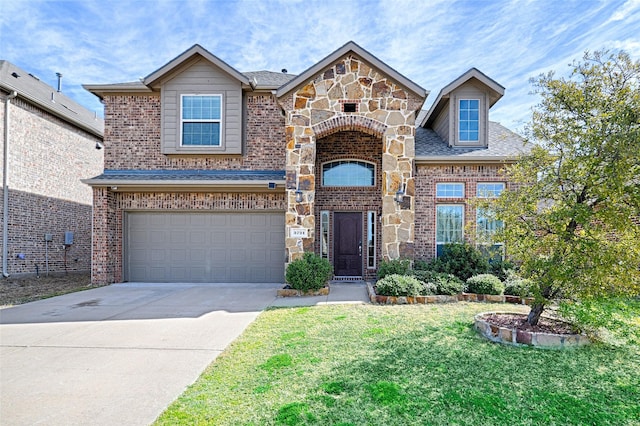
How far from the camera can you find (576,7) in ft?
26.2

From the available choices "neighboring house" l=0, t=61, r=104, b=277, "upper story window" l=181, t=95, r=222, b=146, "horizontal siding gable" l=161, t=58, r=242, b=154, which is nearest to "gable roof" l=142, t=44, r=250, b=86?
"horizontal siding gable" l=161, t=58, r=242, b=154

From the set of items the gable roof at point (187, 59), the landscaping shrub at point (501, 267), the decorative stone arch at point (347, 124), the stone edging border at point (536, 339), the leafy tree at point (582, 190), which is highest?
the gable roof at point (187, 59)

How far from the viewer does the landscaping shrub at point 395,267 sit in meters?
8.84

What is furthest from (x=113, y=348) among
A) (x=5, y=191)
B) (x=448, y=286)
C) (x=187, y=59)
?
(x=5, y=191)

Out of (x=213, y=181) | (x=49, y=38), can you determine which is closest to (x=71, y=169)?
(x=49, y=38)

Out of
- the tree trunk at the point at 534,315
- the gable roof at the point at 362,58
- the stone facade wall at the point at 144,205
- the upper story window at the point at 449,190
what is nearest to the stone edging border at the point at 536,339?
the tree trunk at the point at 534,315

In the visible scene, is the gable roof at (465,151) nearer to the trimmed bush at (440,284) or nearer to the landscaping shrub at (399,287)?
the trimmed bush at (440,284)

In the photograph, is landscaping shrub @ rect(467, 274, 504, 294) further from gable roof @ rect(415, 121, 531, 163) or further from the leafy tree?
gable roof @ rect(415, 121, 531, 163)

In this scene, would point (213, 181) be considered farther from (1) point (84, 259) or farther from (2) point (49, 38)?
(1) point (84, 259)

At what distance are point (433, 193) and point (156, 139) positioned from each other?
8843 mm

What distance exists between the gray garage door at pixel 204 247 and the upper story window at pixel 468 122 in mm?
6191

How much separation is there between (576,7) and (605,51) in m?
4.30

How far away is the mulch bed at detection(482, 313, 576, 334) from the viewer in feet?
17.1


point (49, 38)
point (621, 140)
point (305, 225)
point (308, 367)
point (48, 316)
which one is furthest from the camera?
point (49, 38)
